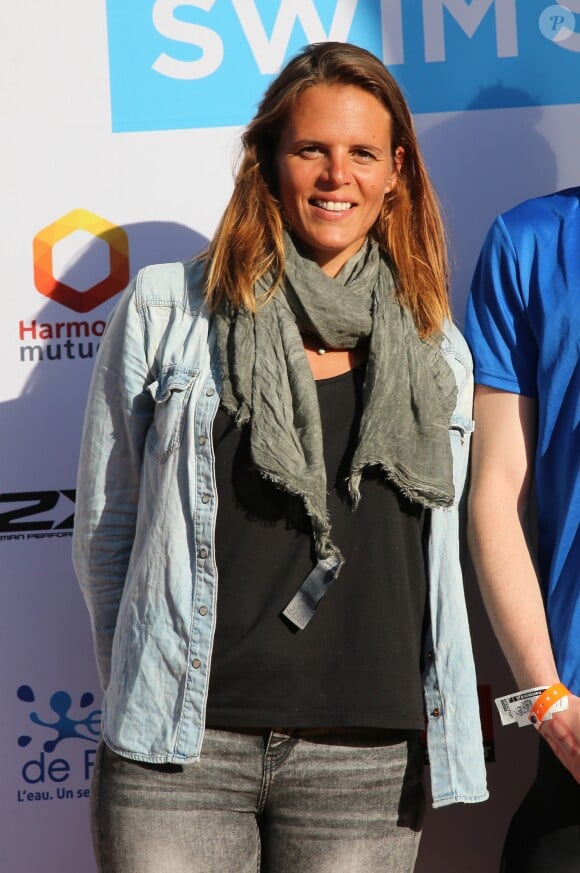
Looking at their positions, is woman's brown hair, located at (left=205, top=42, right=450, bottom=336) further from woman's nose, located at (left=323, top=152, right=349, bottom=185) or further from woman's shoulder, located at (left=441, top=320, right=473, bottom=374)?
woman's nose, located at (left=323, top=152, right=349, bottom=185)

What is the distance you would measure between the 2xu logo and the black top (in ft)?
3.18

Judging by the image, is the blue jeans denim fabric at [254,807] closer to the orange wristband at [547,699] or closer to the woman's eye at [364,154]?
the orange wristband at [547,699]

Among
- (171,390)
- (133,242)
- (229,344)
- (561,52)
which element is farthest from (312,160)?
(561,52)

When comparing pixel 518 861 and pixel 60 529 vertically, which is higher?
pixel 60 529

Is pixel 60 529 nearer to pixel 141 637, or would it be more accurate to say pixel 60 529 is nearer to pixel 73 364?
pixel 73 364

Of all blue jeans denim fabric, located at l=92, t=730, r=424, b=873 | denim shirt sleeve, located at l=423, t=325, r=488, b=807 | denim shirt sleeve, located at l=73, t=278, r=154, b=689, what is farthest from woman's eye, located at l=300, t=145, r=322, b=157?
blue jeans denim fabric, located at l=92, t=730, r=424, b=873

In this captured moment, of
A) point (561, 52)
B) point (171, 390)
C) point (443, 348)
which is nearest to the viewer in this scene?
point (171, 390)

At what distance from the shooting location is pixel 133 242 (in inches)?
116

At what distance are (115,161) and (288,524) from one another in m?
1.32

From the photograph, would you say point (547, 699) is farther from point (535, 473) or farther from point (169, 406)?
point (169, 406)

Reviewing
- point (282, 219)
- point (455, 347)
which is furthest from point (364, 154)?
point (455, 347)

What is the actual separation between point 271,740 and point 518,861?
567mm

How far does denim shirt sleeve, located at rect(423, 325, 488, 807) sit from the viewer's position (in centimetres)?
212

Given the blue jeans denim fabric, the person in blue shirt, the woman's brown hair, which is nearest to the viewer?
the blue jeans denim fabric
